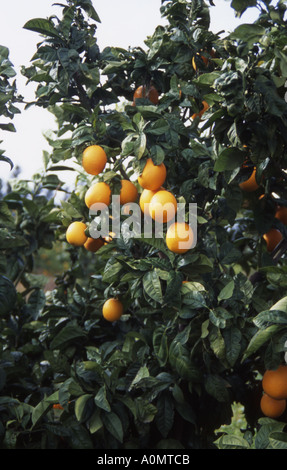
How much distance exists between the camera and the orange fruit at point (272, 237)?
174 centimetres

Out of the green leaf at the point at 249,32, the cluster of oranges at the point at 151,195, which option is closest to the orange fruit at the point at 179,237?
the cluster of oranges at the point at 151,195

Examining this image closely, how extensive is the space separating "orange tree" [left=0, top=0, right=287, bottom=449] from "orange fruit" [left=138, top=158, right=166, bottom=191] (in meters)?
0.02

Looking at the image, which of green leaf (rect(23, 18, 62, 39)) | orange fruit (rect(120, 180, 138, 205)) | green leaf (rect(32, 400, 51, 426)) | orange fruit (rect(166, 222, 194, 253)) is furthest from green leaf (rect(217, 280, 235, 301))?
green leaf (rect(23, 18, 62, 39))

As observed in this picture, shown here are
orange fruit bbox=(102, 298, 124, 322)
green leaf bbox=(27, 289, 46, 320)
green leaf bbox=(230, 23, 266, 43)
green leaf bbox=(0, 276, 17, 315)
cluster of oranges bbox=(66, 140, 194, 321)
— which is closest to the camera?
green leaf bbox=(230, 23, 266, 43)

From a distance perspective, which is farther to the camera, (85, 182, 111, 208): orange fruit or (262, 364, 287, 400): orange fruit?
(85, 182, 111, 208): orange fruit

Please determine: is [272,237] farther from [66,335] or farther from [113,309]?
[66,335]

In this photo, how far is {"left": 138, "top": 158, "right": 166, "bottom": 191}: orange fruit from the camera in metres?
1.27

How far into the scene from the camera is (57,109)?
1.64 meters

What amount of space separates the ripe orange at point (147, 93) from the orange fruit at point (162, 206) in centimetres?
41

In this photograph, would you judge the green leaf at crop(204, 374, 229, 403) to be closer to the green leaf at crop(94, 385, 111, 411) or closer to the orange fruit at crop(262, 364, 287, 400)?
the orange fruit at crop(262, 364, 287, 400)

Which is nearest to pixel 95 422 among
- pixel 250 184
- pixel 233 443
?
pixel 233 443

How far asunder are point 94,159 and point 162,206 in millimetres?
238

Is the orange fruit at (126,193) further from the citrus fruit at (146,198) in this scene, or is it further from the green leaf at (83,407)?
the green leaf at (83,407)

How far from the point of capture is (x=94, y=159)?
132 centimetres
